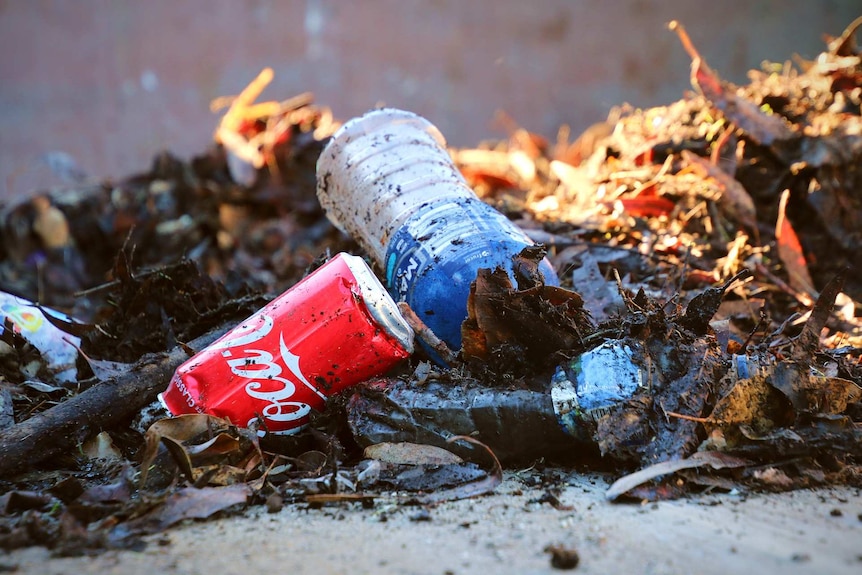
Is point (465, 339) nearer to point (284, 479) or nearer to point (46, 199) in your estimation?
point (284, 479)

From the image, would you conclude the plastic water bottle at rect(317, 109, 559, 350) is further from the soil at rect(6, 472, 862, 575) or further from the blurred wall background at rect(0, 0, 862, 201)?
the blurred wall background at rect(0, 0, 862, 201)

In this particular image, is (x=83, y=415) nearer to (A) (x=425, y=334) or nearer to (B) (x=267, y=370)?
(B) (x=267, y=370)

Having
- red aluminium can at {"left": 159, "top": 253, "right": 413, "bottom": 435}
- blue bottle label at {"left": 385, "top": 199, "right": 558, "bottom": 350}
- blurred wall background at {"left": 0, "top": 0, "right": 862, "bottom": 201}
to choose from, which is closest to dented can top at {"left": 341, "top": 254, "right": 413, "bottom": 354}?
red aluminium can at {"left": 159, "top": 253, "right": 413, "bottom": 435}

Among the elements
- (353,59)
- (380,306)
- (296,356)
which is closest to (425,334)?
(380,306)

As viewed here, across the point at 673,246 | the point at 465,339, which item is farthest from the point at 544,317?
the point at 673,246

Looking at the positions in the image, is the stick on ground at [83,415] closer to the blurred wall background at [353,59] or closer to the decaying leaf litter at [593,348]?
the decaying leaf litter at [593,348]

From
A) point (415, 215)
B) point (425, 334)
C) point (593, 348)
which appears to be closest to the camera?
point (593, 348)

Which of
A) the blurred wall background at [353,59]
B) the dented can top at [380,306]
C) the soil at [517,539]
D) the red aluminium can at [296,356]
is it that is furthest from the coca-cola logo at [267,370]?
the blurred wall background at [353,59]
